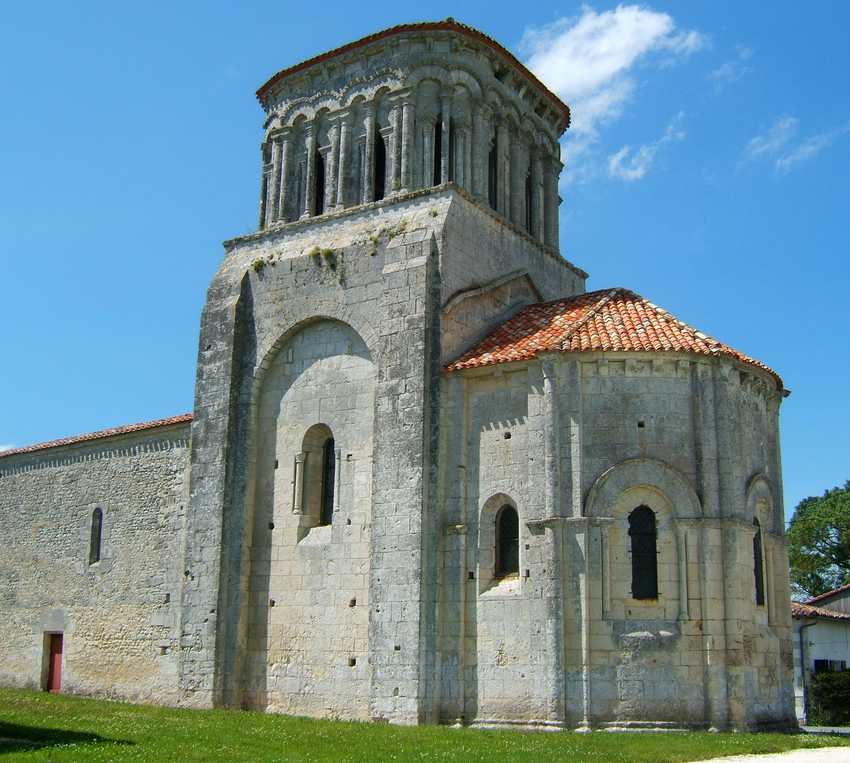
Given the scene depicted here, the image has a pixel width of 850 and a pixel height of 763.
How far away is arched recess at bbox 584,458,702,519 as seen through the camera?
52.9ft

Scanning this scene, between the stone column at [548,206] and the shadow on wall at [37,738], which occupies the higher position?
the stone column at [548,206]

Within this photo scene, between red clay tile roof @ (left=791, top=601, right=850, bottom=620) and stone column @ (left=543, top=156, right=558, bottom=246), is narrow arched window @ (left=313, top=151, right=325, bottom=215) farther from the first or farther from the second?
red clay tile roof @ (left=791, top=601, right=850, bottom=620)

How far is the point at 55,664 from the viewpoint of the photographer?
23922mm

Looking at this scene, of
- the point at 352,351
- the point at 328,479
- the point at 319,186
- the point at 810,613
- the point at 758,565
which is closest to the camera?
the point at 758,565

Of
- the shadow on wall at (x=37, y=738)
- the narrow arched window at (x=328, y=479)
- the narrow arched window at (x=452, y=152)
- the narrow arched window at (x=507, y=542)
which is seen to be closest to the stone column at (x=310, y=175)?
the narrow arched window at (x=452, y=152)

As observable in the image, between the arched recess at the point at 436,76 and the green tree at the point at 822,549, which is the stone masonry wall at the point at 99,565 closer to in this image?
the arched recess at the point at 436,76

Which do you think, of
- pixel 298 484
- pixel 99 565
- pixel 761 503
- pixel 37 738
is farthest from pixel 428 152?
pixel 37 738

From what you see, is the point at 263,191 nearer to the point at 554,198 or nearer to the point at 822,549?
the point at 554,198

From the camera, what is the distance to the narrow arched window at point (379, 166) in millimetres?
21109

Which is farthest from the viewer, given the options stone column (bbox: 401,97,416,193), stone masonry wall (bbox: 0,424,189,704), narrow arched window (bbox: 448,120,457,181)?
stone masonry wall (bbox: 0,424,189,704)

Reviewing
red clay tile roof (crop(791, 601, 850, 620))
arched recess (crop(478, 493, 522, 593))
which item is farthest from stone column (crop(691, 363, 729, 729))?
red clay tile roof (crop(791, 601, 850, 620))

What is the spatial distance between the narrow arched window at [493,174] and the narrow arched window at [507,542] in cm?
775

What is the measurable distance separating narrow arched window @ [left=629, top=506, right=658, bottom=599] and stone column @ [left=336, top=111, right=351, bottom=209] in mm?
9230

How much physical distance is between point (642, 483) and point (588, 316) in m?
3.40
